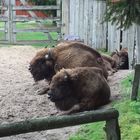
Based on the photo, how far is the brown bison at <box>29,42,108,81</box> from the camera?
36.1 feet

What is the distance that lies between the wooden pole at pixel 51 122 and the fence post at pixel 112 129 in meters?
0.06

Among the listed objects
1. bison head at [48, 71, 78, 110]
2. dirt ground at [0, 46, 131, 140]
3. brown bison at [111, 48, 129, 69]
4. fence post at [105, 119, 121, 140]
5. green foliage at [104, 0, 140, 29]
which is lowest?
dirt ground at [0, 46, 131, 140]

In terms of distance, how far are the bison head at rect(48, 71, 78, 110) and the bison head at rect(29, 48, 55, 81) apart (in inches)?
84.1

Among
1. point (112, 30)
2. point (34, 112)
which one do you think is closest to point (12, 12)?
point (112, 30)

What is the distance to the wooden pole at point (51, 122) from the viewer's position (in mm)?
3977

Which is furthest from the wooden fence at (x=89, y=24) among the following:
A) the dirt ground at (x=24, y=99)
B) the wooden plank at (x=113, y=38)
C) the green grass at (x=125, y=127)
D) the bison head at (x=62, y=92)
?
the green grass at (x=125, y=127)

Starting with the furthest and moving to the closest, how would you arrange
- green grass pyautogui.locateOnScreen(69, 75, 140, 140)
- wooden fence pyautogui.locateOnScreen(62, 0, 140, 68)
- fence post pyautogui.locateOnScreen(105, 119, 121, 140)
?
wooden fence pyautogui.locateOnScreen(62, 0, 140, 68)
green grass pyautogui.locateOnScreen(69, 75, 140, 140)
fence post pyautogui.locateOnScreen(105, 119, 121, 140)

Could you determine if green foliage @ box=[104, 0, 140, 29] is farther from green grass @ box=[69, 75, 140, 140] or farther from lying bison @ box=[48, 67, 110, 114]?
green grass @ box=[69, 75, 140, 140]

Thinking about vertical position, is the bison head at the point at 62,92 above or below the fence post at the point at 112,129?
below

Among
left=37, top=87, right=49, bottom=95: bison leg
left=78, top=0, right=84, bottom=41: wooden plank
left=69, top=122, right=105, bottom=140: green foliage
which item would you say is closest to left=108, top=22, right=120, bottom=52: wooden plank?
left=78, top=0, right=84, bottom=41: wooden plank

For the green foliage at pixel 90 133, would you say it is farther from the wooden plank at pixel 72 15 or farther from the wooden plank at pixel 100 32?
the wooden plank at pixel 72 15

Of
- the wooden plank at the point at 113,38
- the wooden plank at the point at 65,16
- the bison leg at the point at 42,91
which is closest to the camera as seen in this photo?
the bison leg at the point at 42,91

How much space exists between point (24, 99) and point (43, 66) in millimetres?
1039

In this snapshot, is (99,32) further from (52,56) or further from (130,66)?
(52,56)
